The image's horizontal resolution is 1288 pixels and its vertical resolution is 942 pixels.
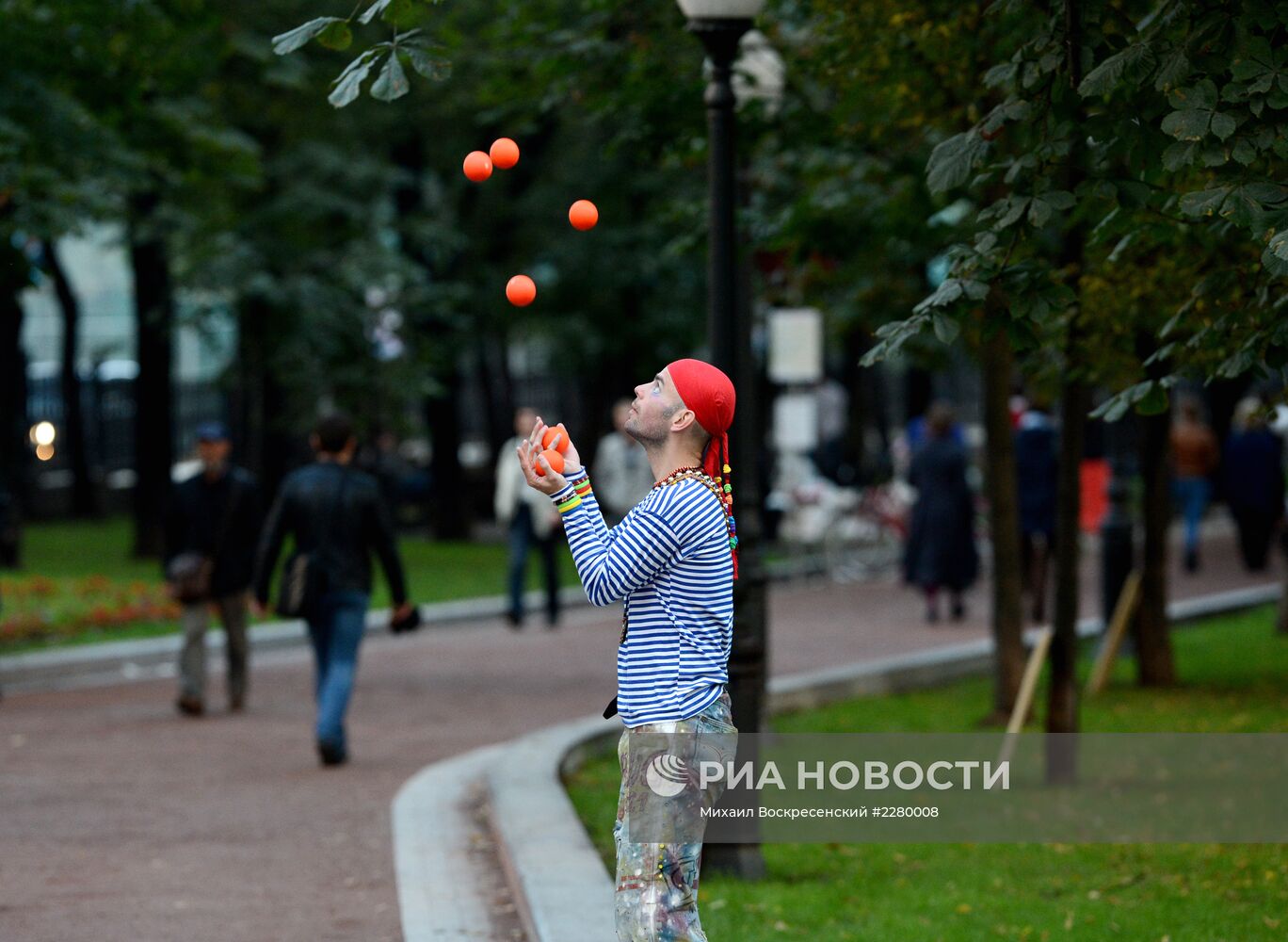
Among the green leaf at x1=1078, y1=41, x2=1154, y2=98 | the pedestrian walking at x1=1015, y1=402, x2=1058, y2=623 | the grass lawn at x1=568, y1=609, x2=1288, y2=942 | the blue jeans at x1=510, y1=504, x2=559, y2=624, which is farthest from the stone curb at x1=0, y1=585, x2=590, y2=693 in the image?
the green leaf at x1=1078, y1=41, x2=1154, y2=98

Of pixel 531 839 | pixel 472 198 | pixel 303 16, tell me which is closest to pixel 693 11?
pixel 531 839

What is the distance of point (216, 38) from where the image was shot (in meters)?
17.3

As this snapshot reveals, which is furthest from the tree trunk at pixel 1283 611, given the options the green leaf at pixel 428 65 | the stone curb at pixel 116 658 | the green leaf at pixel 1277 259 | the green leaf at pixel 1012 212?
the green leaf at pixel 428 65

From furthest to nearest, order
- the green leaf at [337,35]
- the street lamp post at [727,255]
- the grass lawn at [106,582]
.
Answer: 1. the grass lawn at [106,582]
2. the street lamp post at [727,255]
3. the green leaf at [337,35]

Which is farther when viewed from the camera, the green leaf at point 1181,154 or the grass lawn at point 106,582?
the grass lawn at point 106,582

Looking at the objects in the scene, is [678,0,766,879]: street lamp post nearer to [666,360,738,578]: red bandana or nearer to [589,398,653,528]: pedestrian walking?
[666,360,738,578]: red bandana

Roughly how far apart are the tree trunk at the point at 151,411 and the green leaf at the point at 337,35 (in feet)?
62.2

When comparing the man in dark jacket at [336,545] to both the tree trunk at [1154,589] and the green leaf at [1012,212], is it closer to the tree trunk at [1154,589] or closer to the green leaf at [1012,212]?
the tree trunk at [1154,589]

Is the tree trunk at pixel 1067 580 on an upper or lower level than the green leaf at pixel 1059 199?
lower

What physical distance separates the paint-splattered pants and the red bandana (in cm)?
43

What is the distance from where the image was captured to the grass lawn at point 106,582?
16.8 meters

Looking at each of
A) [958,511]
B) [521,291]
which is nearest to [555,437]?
[521,291]

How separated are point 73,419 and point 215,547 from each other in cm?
2069

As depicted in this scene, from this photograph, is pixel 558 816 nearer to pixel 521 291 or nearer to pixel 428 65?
pixel 521 291
